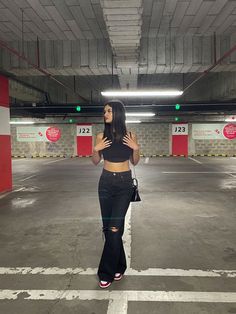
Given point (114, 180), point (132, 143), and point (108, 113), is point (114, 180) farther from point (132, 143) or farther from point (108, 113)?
point (108, 113)

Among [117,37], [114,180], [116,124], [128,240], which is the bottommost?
[128,240]

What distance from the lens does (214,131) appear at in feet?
68.5

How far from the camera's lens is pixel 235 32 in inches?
247

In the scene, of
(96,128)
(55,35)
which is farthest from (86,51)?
(96,128)

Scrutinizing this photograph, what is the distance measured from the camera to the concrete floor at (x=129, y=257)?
2447 mm

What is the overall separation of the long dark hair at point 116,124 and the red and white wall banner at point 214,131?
19341mm

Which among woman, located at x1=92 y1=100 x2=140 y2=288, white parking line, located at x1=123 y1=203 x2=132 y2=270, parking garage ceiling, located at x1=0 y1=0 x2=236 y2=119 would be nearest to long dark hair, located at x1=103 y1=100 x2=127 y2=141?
woman, located at x1=92 y1=100 x2=140 y2=288

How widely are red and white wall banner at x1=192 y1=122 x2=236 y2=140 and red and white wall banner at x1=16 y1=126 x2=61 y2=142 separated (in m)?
11.1

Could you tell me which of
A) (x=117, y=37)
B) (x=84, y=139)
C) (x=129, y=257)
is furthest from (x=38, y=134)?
(x=129, y=257)

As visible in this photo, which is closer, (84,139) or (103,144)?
(103,144)

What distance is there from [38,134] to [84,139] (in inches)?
148

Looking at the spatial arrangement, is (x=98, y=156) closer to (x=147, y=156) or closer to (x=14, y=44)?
(x=14, y=44)

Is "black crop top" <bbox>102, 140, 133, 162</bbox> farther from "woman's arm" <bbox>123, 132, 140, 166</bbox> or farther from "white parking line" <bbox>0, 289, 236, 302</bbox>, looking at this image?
"white parking line" <bbox>0, 289, 236, 302</bbox>

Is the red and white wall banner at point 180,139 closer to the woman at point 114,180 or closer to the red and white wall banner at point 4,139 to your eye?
the red and white wall banner at point 4,139
